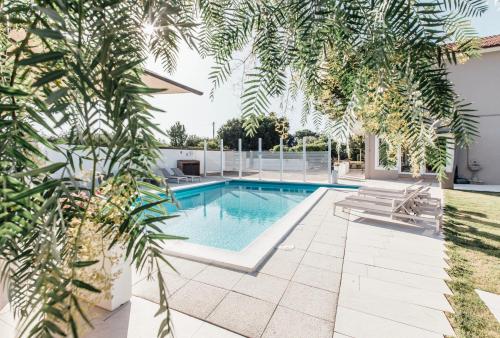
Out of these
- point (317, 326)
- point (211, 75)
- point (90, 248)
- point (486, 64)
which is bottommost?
point (317, 326)

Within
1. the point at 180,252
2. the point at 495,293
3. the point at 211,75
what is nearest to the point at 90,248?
the point at 211,75

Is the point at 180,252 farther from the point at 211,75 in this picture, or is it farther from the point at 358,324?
the point at 211,75

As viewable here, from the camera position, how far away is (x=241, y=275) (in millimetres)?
4129

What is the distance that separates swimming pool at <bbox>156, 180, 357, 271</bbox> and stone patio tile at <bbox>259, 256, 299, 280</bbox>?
17cm

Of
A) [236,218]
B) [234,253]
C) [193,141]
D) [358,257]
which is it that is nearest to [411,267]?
[358,257]

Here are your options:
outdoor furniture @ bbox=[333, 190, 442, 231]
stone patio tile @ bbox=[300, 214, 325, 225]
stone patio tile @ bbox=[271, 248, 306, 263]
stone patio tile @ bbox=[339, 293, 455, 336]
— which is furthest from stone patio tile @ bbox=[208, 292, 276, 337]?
outdoor furniture @ bbox=[333, 190, 442, 231]

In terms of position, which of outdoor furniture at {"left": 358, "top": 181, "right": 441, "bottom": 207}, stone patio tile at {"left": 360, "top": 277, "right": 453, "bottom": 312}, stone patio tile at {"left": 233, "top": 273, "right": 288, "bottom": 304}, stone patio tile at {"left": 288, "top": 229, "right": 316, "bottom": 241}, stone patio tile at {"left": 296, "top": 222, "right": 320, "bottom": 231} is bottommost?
stone patio tile at {"left": 360, "top": 277, "right": 453, "bottom": 312}

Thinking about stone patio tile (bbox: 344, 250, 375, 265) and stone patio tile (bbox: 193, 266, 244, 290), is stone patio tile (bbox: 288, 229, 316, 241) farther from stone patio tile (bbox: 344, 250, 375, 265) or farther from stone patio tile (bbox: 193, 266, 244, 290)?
stone patio tile (bbox: 193, 266, 244, 290)

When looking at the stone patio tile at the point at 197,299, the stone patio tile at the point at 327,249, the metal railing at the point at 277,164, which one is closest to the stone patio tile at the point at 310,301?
the stone patio tile at the point at 197,299

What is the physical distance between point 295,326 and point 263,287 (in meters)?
0.84

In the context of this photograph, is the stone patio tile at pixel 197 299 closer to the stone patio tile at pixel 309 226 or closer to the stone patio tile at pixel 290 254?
the stone patio tile at pixel 290 254

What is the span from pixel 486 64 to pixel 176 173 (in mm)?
18089

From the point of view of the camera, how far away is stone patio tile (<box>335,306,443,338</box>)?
2885 millimetres

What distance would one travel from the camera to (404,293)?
368 centimetres
